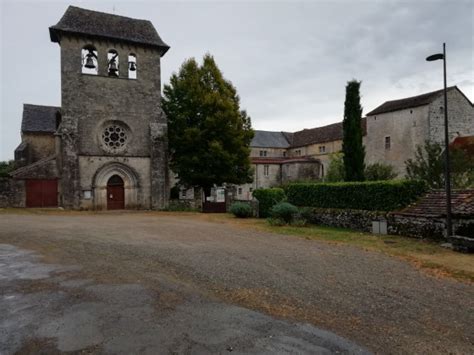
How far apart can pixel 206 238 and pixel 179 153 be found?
15719 mm

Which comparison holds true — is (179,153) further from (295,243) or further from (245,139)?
(295,243)

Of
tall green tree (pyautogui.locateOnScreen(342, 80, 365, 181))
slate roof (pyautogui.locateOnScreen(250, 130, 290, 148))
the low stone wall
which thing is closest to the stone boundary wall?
tall green tree (pyautogui.locateOnScreen(342, 80, 365, 181))

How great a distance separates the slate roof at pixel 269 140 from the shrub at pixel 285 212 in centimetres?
3448

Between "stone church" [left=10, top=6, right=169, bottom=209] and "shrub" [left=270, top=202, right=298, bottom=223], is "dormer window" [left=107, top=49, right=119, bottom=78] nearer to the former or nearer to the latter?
"stone church" [left=10, top=6, right=169, bottom=209]

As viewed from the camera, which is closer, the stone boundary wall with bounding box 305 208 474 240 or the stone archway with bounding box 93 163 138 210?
the stone boundary wall with bounding box 305 208 474 240

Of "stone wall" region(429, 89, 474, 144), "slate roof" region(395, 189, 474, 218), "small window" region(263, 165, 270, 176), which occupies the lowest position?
"slate roof" region(395, 189, 474, 218)

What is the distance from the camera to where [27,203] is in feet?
82.0

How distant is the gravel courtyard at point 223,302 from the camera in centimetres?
416

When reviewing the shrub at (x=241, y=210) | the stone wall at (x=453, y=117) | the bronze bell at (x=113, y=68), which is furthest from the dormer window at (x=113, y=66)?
the stone wall at (x=453, y=117)

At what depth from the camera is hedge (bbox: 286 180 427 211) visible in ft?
46.6

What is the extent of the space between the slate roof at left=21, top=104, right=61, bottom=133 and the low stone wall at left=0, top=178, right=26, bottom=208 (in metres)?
9.21

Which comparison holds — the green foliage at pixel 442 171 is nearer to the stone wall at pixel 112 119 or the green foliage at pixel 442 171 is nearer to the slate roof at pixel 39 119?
the stone wall at pixel 112 119

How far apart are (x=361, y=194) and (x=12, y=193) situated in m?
24.1

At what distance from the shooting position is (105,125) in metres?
25.2
